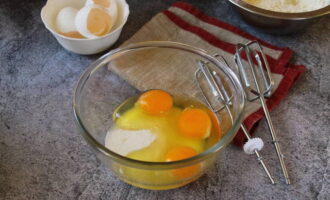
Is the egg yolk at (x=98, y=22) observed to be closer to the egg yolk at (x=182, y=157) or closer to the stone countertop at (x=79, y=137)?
the stone countertop at (x=79, y=137)

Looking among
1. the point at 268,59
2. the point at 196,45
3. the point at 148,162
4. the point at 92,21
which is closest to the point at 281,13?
the point at 268,59

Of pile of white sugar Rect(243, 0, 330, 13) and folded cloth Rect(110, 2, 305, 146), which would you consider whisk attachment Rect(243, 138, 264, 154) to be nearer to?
folded cloth Rect(110, 2, 305, 146)

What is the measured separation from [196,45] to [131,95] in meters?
0.27

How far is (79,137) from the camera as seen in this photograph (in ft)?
2.89

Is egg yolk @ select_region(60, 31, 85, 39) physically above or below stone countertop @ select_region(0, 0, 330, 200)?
above

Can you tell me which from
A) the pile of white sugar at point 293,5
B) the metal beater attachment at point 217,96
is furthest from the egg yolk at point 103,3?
the pile of white sugar at point 293,5

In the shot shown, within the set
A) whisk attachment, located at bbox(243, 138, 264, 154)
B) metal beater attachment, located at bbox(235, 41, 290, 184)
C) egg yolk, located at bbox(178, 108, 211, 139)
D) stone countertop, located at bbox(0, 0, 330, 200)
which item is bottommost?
stone countertop, located at bbox(0, 0, 330, 200)

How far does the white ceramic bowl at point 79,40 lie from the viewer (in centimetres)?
99

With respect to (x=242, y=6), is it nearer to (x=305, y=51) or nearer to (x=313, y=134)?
(x=305, y=51)

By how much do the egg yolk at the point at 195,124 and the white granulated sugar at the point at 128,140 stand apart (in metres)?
0.07

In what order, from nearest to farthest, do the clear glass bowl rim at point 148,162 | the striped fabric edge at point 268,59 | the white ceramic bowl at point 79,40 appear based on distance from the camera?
the clear glass bowl rim at point 148,162, the striped fabric edge at point 268,59, the white ceramic bowl at point 79,40

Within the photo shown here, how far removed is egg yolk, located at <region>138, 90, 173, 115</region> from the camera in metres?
0.82

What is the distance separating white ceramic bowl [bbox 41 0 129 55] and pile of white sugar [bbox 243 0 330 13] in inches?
15.6

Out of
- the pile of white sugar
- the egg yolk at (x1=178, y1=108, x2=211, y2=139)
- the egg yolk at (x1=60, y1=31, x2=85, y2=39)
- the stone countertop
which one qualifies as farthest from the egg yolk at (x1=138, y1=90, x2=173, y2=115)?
the pile of white sugar
